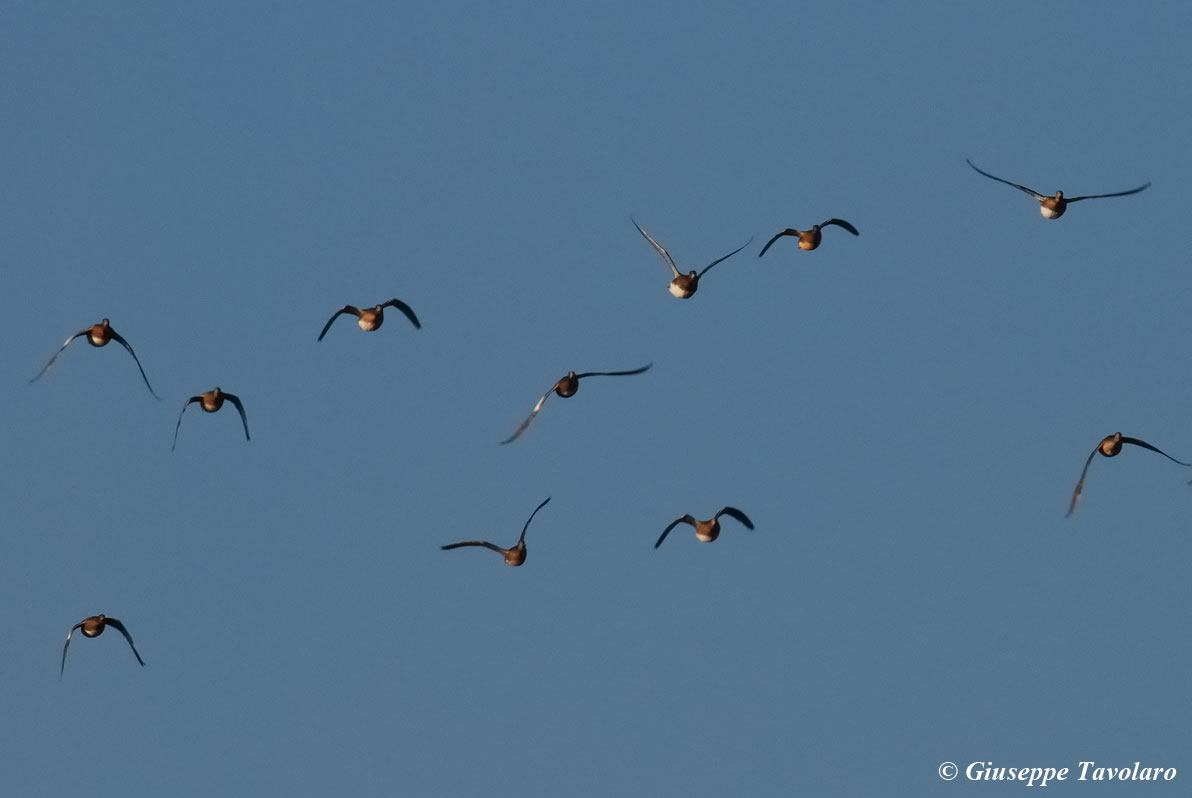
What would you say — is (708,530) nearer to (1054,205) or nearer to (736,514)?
(736,514)

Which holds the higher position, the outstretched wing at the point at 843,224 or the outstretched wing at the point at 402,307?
the outstretched wing at the point at 843,224

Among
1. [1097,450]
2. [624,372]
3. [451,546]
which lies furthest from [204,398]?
[1097,450]

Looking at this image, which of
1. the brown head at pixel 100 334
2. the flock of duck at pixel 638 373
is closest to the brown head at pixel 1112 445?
the flock of duck at pixel 638 373

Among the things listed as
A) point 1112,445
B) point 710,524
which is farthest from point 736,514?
point 1112,445

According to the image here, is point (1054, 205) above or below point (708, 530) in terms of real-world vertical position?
above

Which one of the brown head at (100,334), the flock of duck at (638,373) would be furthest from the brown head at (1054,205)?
the brown head at (100,334)

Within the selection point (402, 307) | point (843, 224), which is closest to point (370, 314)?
point (402, 307)

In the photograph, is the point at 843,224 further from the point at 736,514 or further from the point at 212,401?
the point at 212,401

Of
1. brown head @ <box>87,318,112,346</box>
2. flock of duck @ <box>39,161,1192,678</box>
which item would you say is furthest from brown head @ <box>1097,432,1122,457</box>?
brown head @ <box>87,318,112,346</box>

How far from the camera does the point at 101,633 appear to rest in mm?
55625

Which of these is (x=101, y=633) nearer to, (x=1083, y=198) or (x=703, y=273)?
(x=703, y=273)

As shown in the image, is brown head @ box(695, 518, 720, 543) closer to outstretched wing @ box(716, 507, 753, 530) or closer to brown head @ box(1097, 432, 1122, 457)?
outstretched wing @ box(716, 507, 753, 530)

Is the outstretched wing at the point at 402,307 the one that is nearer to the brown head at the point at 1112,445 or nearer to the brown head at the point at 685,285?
the brown head at the point at 685,285

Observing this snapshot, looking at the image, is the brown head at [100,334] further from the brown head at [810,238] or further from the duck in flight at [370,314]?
the brown head at [810,238]
